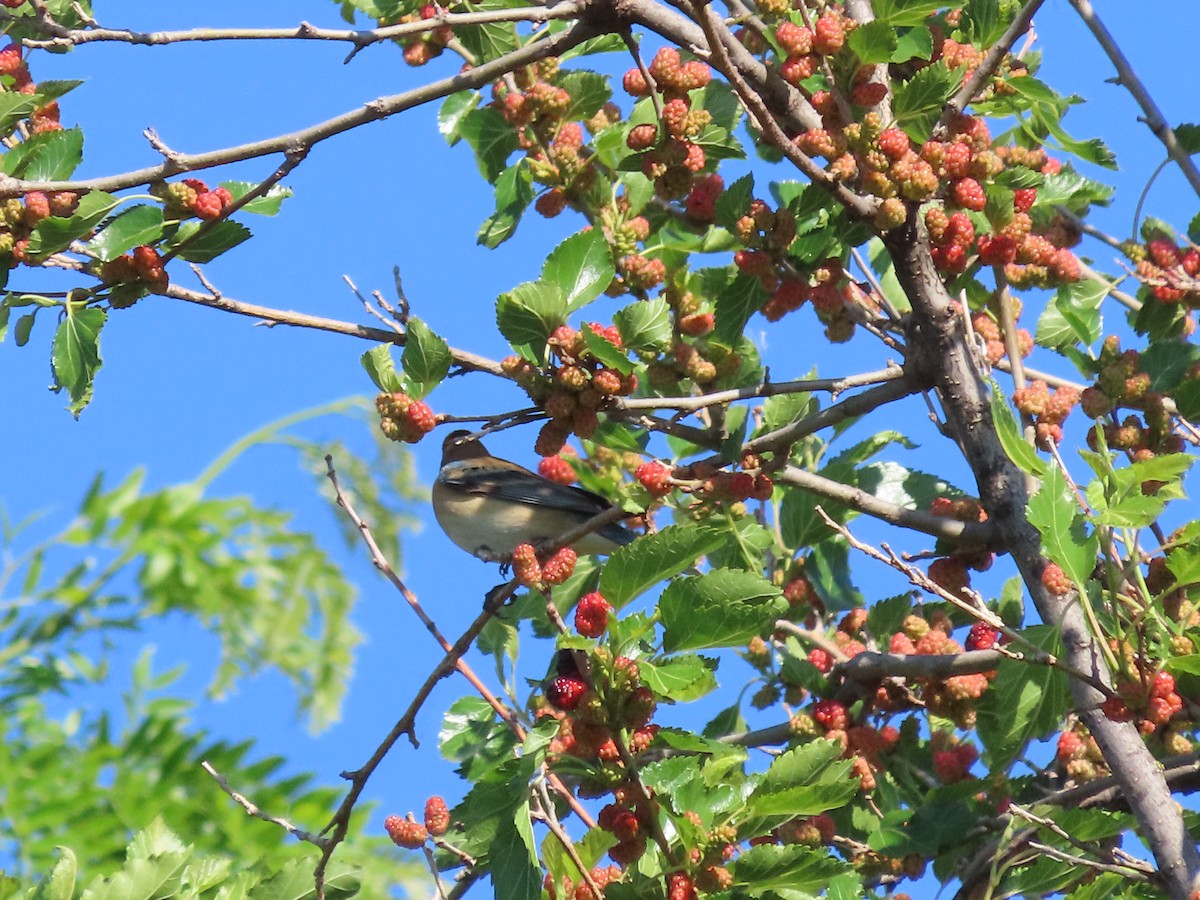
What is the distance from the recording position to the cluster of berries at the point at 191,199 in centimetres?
335

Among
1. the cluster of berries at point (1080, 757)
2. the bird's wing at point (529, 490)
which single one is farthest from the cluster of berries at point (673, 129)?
the bird's wing at point (529, 490)

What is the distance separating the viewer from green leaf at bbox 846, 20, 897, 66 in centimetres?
335

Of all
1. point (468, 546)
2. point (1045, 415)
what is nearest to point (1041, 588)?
point (1045, 415)

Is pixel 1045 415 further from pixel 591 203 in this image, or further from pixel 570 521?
pixel 570 521

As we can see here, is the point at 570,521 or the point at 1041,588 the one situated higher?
the point at 570,521

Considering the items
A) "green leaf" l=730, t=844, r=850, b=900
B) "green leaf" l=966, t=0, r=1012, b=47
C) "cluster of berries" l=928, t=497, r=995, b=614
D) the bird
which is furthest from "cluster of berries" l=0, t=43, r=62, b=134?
the bird

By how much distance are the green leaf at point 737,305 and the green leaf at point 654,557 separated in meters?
0.99

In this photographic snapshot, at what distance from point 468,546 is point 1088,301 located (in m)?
4.25

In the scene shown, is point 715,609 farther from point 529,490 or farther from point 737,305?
point 529,490

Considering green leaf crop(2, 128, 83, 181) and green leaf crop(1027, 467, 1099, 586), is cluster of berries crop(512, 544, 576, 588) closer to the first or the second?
green leaf crop(1027, 467, 1099, 586)

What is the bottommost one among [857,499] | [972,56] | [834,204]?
[857,499]

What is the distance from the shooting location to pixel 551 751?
3.19 m

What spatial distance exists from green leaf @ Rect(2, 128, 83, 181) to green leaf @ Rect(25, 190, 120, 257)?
138 mm

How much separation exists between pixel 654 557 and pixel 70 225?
5.05 feet
